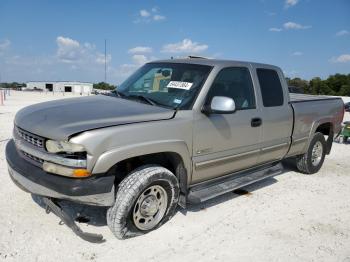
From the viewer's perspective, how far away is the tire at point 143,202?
3.43m

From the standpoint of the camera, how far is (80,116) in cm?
343

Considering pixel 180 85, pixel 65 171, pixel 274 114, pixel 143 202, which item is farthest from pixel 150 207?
pixel 274 114

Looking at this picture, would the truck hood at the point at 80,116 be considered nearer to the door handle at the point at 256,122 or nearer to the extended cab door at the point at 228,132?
the extended cab door at the point at 228,132

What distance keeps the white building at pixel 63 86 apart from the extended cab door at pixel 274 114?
82.1m

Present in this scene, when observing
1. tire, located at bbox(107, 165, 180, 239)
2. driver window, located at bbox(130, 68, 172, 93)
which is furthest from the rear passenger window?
tire, located at bbox(107, 165, 180, 239)

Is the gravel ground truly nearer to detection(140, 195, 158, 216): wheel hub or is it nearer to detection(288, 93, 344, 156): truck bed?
detection(140, 195, 158, 216): wheel hub

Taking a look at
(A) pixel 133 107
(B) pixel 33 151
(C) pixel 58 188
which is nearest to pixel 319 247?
(A) pixel 133 107

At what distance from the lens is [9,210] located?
4.12m

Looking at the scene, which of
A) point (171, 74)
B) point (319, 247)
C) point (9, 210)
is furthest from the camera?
point (171, 74)

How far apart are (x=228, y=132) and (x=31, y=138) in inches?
88.7

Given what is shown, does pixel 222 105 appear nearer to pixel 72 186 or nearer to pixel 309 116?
pixel 72 186

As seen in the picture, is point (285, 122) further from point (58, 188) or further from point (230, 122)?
point (58, 188)

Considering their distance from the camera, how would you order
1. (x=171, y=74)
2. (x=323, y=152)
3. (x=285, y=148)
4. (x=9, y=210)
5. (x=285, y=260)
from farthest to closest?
(x=323, y=152) → (x=285, y=148) → (x=171, y=74) → (x=9, y=210) → (x=285, y=260)

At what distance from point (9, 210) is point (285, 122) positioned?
157 inches
